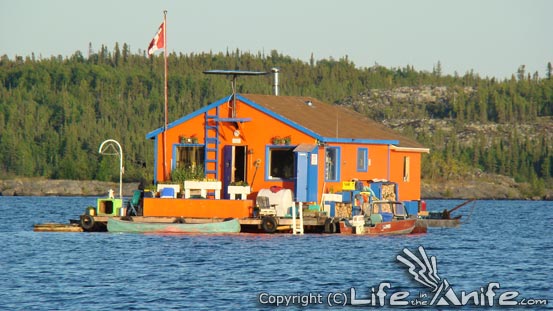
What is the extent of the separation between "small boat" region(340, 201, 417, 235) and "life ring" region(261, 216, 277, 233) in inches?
97.3

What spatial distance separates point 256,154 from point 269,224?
14.5ft

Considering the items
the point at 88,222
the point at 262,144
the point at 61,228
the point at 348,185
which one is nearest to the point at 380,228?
the point at 348,185

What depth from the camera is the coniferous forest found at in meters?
147

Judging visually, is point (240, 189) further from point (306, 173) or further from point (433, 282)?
point (433, 282)

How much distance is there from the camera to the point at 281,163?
4862 centimetres

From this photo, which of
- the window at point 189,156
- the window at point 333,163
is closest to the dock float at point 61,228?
the window at point 189,156

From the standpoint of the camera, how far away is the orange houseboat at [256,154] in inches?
1849

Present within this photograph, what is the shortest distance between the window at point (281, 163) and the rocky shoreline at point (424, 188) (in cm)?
7916

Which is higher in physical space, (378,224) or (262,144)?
(262,144)

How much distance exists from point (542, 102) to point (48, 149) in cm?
7525

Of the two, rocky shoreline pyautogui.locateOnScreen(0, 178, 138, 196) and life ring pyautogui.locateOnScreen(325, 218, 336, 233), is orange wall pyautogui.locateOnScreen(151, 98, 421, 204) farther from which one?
rocky shoreline pyautogui.locateOnScreen(0, 178, 138, 196)

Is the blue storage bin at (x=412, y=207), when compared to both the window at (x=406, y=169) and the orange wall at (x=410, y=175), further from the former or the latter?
the window at (x=406, y=169)

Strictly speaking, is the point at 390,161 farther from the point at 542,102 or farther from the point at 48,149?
the point at 542,102

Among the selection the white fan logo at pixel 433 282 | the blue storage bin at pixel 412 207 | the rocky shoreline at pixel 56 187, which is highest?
the rocky shoreline at pixel 56 187
